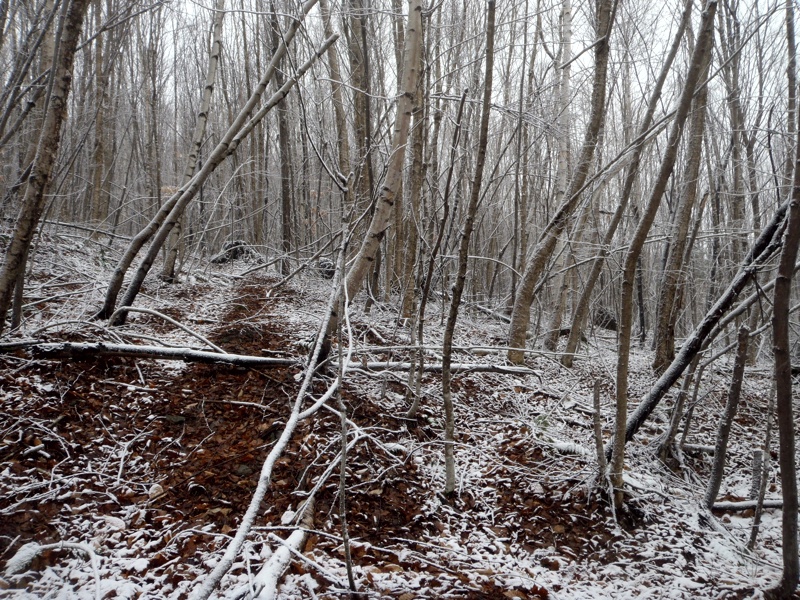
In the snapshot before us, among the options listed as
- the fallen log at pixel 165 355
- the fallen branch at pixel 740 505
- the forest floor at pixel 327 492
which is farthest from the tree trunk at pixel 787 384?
the fallen log at pixel 165 355

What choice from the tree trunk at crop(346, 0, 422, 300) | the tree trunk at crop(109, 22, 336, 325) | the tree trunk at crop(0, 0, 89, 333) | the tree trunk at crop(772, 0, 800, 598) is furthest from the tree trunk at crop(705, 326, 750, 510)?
the tree trunk at crop(0, 0, 89, 333)

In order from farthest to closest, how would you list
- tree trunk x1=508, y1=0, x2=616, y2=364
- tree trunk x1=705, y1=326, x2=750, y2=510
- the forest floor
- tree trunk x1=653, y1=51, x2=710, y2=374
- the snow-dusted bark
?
1. tree trunk x1=653, y1=51, x2=710, y2=374
2. tree trunk x1=508, y1=0, x2=616, y2=364
3. the snow-dusted bark
4. tree trunk x1=705, y1=326, x2=750, y2=510
5. the forest floor

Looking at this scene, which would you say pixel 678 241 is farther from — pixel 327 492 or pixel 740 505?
pixel 327 492

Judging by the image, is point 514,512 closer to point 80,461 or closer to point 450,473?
point 450,473

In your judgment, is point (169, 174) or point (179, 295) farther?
point (169, 174)

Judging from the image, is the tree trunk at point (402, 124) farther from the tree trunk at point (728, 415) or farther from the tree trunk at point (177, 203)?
the tree trunk at point (728, 415)

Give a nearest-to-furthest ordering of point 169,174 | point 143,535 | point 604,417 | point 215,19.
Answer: point 143,535, point 604,417, point 215,19, point 169,174

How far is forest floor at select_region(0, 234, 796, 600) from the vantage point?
6.66ft

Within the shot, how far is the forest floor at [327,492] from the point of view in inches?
79.9

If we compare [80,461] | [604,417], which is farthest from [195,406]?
[604,417]

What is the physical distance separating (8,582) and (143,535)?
1.62 ft

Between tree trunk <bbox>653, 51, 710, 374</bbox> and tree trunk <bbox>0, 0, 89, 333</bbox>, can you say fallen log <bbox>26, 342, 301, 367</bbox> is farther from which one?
tree trunk <bbox>653, 51, 710, 374</bbox>

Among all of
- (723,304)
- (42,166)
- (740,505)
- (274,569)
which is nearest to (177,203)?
(42,166)

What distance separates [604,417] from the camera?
394 cm
